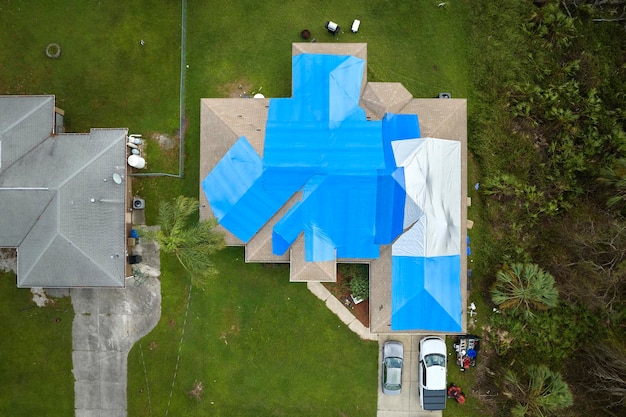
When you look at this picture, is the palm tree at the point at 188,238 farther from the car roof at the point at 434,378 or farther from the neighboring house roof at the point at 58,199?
the car roof at the point at 434,378

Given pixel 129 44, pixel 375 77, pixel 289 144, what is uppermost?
pixel 129 44

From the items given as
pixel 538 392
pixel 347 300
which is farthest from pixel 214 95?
pixel 538 392

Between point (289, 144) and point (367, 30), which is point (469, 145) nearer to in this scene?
point (367, 30)

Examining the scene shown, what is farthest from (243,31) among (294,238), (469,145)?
(469,145)

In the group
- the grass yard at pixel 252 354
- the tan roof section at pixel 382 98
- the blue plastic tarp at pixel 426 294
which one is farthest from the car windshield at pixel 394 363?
the tan roof section at pixel 382 98

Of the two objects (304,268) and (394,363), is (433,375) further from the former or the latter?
(304,268)
